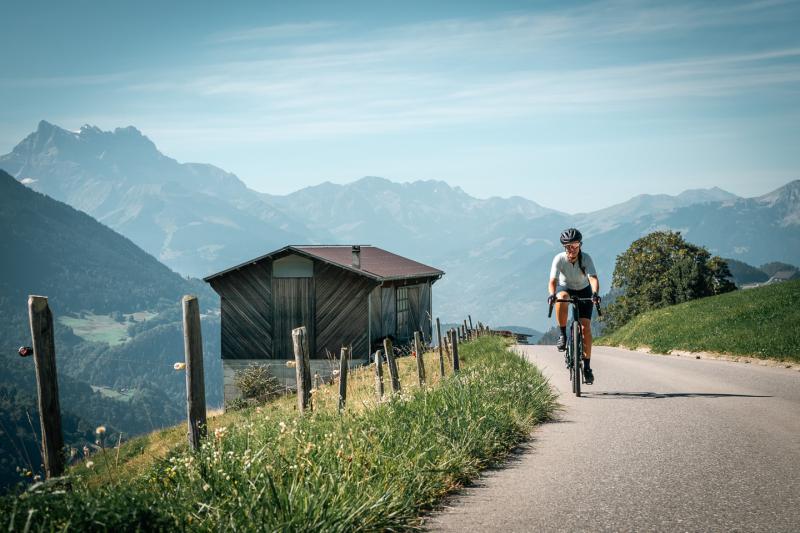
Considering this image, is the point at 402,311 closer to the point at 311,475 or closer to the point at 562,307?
the point at 562,307

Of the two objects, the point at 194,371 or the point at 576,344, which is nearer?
the point at 194,371

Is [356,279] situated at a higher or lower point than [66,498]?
higher

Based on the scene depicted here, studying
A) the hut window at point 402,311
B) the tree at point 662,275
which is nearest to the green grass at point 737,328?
the hut window at point 402,311

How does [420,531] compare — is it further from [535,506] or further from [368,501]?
[535,506]

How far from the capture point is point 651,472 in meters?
5.71

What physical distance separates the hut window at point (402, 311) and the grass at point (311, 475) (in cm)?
3084

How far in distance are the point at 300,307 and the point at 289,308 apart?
23.4 inches

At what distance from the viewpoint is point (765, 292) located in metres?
25.4

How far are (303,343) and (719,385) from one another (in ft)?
22.7

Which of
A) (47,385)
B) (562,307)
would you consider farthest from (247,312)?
(47,385)

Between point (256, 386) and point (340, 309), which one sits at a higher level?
point (340, 309)

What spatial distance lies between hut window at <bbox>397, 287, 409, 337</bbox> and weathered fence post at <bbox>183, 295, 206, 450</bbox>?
31682 millimetres

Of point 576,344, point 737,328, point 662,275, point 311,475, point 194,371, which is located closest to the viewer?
point 311,475

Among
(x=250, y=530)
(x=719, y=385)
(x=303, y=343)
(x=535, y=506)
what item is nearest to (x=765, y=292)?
(x=719, y=385)
